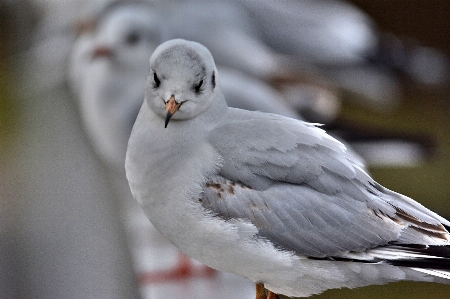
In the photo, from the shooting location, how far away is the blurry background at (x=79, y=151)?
1.53 meters

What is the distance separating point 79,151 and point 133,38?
0.41m

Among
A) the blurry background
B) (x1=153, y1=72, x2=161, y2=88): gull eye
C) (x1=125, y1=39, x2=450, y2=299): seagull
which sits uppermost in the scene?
the blurry background

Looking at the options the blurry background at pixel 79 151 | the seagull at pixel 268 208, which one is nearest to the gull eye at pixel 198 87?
the seagull at pixel 268 208

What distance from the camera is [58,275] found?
151 centimetres

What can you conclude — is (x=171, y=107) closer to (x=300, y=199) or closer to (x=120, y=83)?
(x=300, y=199)

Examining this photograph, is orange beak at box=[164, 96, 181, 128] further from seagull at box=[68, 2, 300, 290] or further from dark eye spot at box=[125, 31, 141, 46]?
dark eye spot at box=[125, 31, 141, 46]

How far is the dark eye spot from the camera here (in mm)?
1638

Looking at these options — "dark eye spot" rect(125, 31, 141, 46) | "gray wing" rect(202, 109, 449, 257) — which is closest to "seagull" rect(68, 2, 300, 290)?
Answer: "dark eye spot" rect(125, 31, 141, 46)

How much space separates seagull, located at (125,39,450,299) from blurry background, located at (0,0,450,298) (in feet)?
2.01

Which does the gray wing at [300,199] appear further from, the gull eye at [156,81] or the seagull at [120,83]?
the seagull at [120,83]

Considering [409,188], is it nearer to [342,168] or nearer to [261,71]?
[261,71]

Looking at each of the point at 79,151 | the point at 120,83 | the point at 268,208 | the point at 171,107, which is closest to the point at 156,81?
the point at 171,107

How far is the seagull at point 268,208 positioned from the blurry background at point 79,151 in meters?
0.61

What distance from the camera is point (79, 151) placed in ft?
6.10
